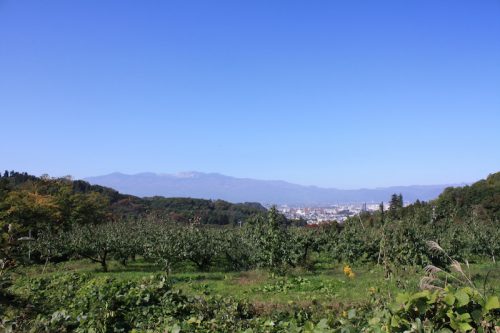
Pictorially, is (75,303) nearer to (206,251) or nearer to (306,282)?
(306,282)

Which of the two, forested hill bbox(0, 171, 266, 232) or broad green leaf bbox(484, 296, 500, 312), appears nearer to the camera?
broad green leaf bbox(484, 296, 500, 312)

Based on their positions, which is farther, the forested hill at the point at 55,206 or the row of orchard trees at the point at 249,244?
the forested hill at the point at 55,206

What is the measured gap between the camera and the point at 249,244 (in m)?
23.8

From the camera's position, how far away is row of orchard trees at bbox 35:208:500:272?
66.9 feet

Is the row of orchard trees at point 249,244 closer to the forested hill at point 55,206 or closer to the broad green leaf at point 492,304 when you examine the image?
the forested hill at point 55,206

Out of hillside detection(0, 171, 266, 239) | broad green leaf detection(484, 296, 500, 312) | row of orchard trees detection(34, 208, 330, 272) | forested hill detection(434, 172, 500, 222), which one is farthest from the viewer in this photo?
forested hill detection(434, 172, 500, 222)

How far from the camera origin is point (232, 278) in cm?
A: 1797

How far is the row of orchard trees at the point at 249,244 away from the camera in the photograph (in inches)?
803

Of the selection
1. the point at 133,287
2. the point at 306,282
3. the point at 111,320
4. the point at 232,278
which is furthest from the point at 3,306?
the point at 232,278

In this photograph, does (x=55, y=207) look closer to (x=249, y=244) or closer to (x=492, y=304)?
(x=249, y=244)

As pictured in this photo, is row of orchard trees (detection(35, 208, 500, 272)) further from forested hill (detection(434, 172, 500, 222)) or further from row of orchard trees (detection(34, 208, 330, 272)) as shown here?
forested hill (detection(434, 172, 500, 222))

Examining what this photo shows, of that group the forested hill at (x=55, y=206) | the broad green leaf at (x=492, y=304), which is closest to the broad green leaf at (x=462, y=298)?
the broad green leaf at (x=492, y=304)

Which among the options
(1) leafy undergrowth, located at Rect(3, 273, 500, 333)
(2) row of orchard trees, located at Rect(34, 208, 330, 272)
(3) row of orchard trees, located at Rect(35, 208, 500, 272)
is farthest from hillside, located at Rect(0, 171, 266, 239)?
(1) leafy undergrowth, located at Rect(3, 273, 500, 333)

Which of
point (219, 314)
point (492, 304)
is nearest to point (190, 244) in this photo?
point (219, 314)
